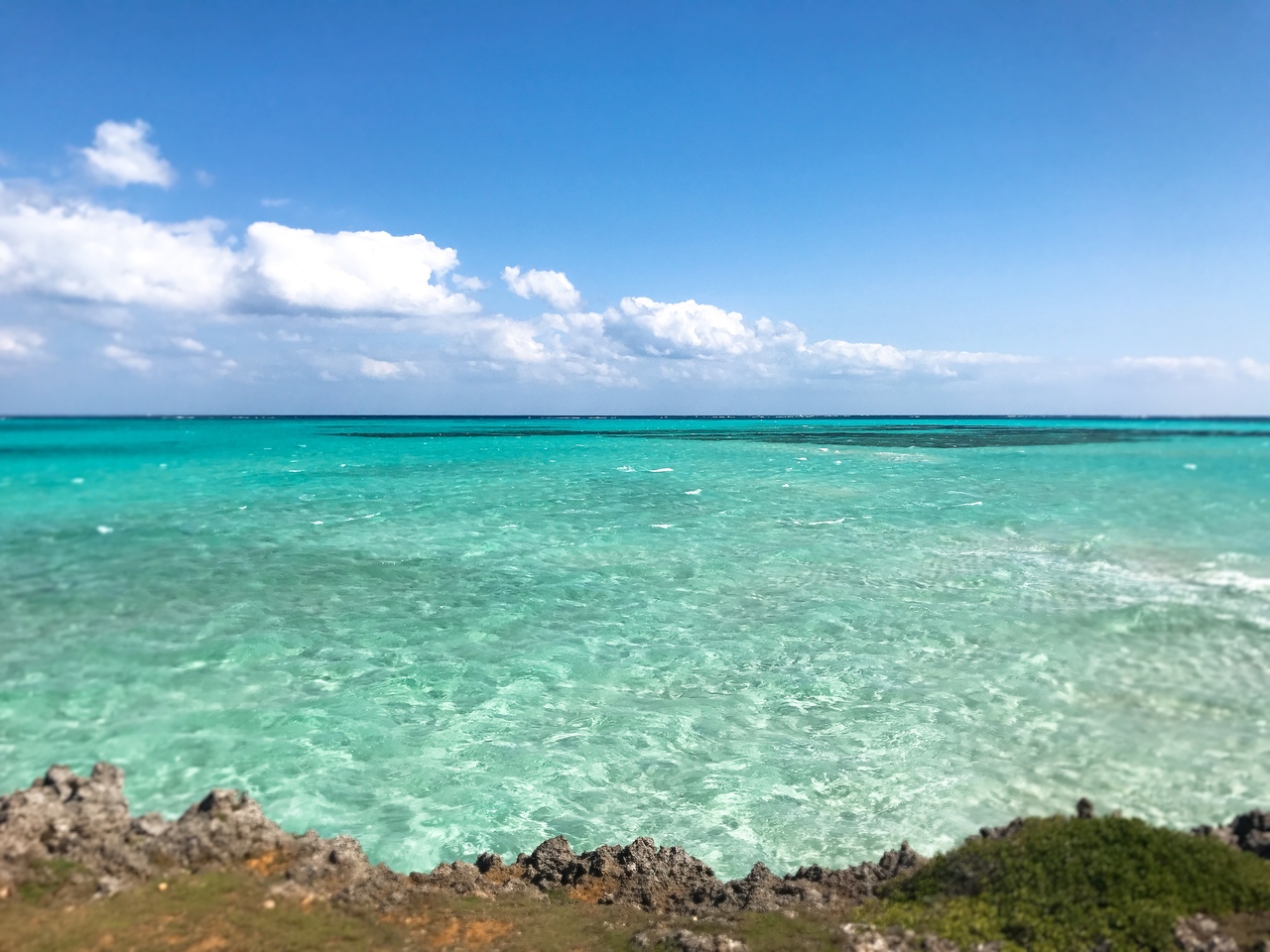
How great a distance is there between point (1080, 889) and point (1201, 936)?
771mm

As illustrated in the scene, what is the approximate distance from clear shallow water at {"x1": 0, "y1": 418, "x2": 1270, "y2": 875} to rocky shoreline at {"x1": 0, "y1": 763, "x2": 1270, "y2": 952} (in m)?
1.29

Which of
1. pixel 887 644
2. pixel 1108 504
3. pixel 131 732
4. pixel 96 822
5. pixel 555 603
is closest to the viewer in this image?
pixel 96 822

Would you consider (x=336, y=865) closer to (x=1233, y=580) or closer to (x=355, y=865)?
(x=355, y=865)

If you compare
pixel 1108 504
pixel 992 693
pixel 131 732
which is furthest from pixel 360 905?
pixel 1108 504

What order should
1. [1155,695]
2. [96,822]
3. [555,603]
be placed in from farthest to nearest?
[555,603]
[1155,695]
[96,822]

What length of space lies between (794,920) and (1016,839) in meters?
2.12

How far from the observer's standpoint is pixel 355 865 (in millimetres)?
7332

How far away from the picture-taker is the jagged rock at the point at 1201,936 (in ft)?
17.0

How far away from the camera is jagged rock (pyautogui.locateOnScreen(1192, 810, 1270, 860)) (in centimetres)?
680

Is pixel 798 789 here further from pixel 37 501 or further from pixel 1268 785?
pixel 37 501

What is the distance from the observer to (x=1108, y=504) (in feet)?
121

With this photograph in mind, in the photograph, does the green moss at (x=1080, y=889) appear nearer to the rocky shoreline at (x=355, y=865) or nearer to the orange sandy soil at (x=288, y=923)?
the rocky shoreline at (x=355, y=865)

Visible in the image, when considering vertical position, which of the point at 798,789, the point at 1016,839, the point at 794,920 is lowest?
the point at 798,789

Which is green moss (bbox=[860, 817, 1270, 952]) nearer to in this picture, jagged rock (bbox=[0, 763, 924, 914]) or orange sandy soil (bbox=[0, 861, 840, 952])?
jagged rock (bbox=[0, 763, 924, 914])
